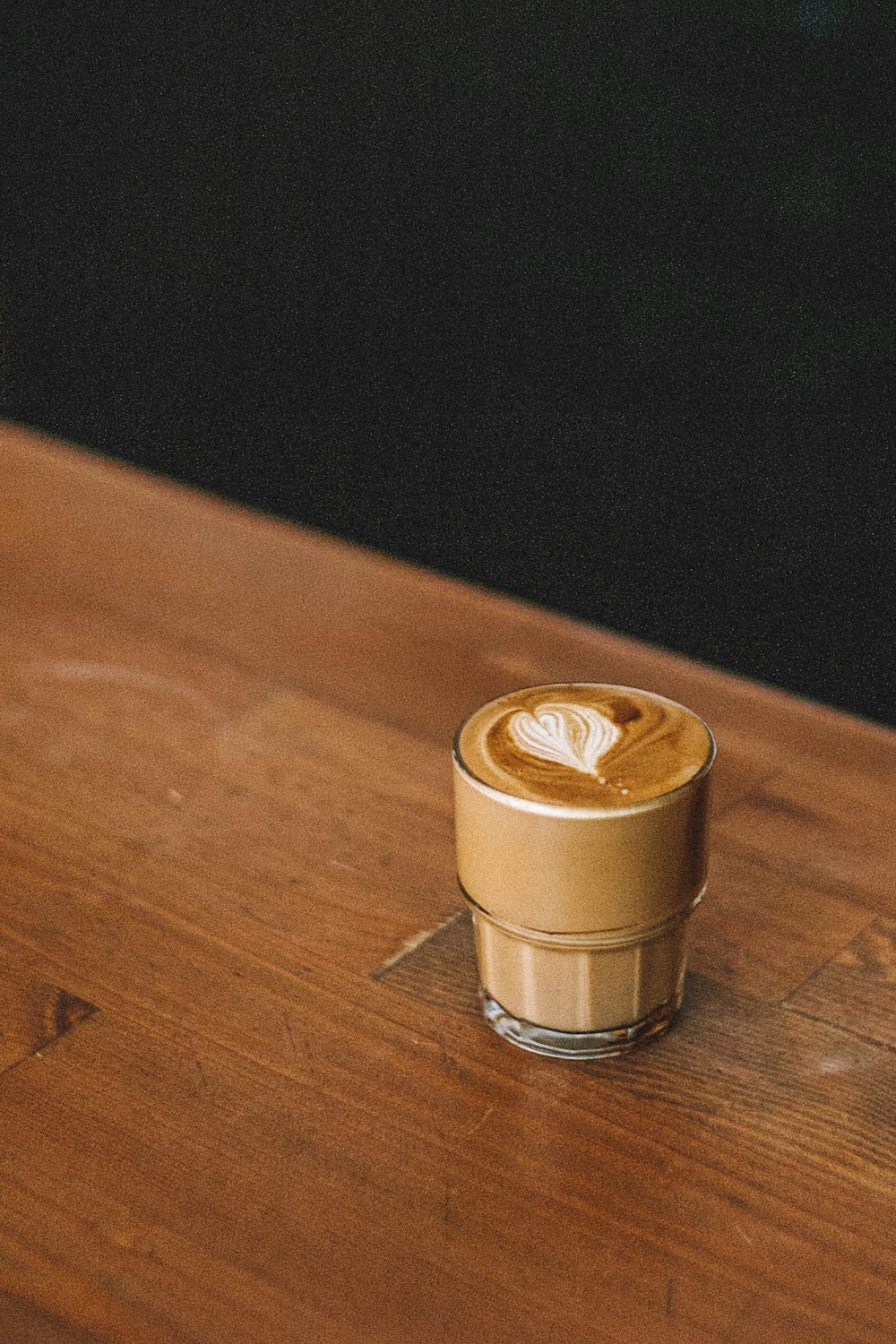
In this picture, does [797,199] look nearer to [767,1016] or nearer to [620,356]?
[620,356]

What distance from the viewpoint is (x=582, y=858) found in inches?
25.6

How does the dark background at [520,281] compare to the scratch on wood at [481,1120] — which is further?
the dark background at [520,281]

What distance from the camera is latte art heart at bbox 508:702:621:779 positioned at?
684mm

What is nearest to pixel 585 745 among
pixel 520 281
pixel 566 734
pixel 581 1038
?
pixel 566 734

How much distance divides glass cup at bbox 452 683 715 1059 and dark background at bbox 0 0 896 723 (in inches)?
17.7

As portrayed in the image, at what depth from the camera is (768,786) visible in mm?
947

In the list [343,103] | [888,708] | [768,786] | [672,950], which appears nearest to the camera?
[672,950]

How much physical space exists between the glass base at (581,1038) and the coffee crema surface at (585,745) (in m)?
0.13

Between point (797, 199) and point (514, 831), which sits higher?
point (797, 199)

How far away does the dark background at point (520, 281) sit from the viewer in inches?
41.0

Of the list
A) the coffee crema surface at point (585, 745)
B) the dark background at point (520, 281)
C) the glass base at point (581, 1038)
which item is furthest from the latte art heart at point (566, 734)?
the dark background at point (520, 281)

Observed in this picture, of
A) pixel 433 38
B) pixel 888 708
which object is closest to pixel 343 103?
pixel 433 38

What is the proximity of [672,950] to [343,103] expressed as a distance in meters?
0.88

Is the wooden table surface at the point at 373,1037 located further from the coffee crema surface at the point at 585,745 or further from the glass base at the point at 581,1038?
the coffee crema surface at the point at 585,745
